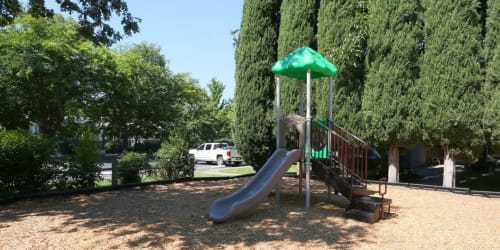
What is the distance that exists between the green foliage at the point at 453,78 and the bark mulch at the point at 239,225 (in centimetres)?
192

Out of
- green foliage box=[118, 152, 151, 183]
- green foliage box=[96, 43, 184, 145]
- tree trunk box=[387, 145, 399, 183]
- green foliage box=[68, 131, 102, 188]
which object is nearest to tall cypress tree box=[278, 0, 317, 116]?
tree trunk box=[387, 145, 399, 183]

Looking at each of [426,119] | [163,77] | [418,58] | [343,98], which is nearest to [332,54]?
[343,98]

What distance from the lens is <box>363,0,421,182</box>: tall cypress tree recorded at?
1038cm

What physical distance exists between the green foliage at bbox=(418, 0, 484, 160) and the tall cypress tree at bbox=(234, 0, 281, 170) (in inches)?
212

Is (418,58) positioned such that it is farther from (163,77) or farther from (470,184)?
(163,77)

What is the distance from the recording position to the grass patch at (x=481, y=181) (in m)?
12.2

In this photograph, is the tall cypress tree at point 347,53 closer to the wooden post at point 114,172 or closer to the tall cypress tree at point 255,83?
the tall cypress tree at point 255,83

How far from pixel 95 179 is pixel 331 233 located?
7290mm

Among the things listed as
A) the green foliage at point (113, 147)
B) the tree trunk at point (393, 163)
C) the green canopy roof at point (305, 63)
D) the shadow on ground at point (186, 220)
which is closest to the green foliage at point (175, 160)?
the shadow on ground at point (186, 220)

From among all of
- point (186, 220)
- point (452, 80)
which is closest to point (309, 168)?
point (186, 220)

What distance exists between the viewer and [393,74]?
1052 cm

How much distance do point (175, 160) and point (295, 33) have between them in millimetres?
6571

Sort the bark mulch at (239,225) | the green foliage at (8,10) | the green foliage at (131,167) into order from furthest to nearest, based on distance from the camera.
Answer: the green foliage at (131,167)
the green foliage at (8,10)
the bark mulch at (239,225)

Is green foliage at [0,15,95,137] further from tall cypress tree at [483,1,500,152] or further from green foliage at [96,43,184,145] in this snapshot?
tall cypress tree at [483,1,500,152]
